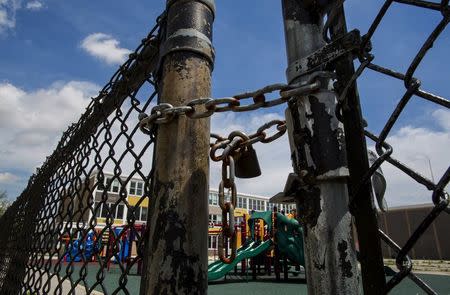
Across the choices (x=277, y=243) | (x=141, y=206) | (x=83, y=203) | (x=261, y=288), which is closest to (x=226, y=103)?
(x=83, y=203)

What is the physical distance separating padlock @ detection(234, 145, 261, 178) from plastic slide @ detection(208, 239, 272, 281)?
593 centimetres

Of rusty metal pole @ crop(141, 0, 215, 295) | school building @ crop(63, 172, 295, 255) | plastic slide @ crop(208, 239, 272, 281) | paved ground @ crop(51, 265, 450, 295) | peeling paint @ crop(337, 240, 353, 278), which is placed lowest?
paved ground @ crop(51, 265, 450, 295)

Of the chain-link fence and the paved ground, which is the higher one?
the chain-link fence

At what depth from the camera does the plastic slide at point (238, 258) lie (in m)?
7.27

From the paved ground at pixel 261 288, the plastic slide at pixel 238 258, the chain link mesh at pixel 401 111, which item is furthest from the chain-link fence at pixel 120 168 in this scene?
the plastic slide at pixel 238 258

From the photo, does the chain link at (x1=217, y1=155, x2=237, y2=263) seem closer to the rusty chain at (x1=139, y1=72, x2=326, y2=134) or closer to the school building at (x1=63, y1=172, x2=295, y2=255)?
the school building at (x1=63, y1=172, x2=295, y2=255)

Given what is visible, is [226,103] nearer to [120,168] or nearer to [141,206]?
[120,168]

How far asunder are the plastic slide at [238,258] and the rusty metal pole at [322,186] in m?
6.24

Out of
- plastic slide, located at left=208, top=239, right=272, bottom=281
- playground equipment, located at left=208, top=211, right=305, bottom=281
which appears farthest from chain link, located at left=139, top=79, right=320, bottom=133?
playground equipment, located at left=208, top=211, right=305, bottom=281

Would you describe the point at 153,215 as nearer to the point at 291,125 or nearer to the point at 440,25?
the point at 291,125

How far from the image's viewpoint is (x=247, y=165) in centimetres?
98

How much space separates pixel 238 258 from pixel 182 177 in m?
7.36

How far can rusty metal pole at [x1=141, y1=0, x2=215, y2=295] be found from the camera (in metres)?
0.77

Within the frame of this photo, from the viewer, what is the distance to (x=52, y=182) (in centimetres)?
253
